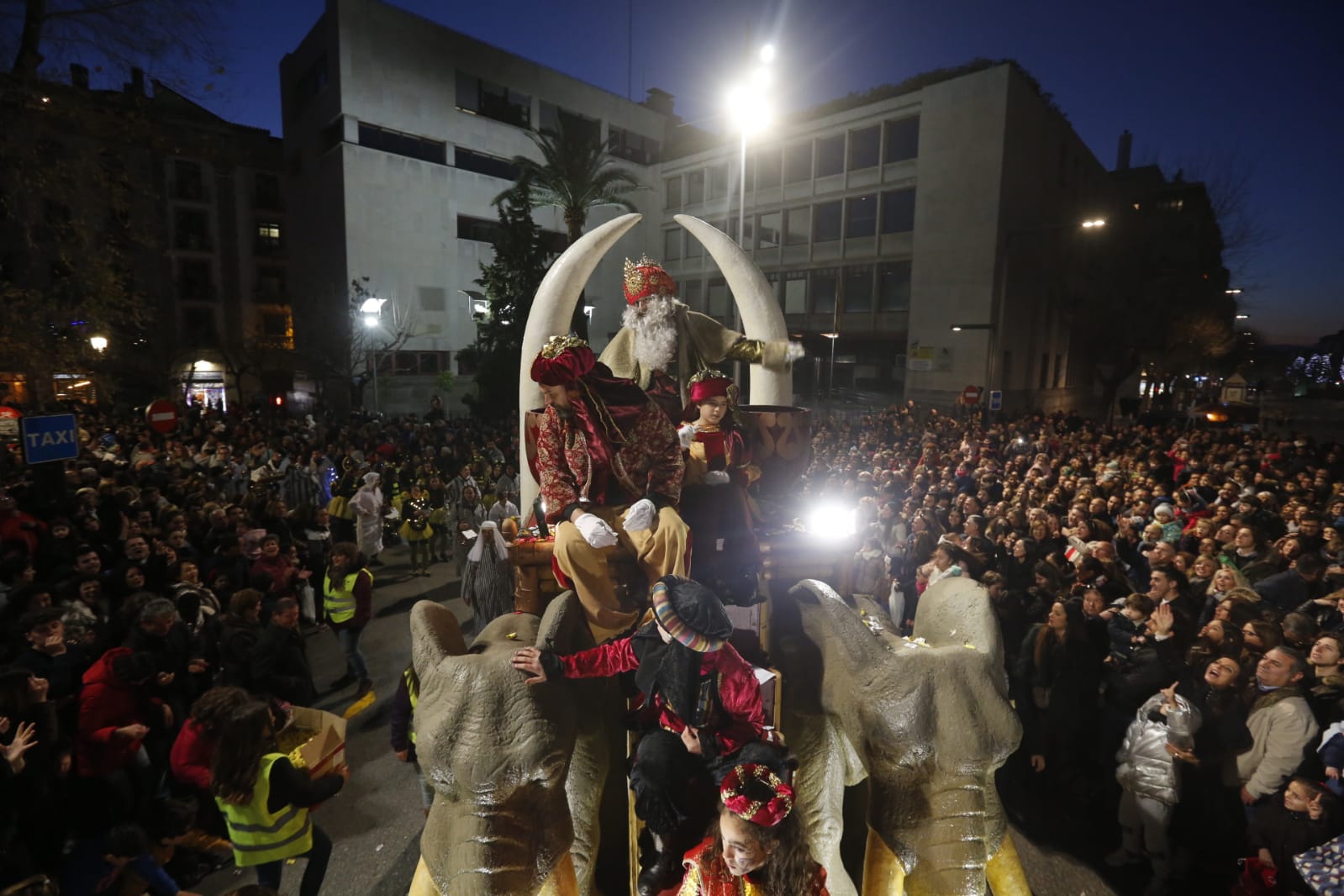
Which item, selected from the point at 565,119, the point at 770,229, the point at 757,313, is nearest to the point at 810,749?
the point at 757,313

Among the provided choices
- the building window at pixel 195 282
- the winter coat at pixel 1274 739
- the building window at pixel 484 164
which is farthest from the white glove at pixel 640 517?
the building window at pixel 195 282

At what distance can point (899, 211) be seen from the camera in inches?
1140

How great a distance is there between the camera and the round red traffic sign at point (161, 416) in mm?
11125

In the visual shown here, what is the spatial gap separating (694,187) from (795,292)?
7.84m

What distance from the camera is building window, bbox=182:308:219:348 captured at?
1240 inches

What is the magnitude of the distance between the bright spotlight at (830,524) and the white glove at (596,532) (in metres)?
1.68

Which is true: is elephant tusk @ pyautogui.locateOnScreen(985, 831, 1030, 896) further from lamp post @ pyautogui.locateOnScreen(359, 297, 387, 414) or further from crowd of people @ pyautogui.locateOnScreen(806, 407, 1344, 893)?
lamp post @ pyautogui.locateOnScreen(359, 297, 387, 414)

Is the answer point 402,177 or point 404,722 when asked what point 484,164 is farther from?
point 404,722

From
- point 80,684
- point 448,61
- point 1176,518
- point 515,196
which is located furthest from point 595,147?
point 80,684

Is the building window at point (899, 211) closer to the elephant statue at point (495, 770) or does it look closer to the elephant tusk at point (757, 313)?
the elephant tusk at point (757, 313)

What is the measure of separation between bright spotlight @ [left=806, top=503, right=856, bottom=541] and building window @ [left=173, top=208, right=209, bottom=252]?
36825mm

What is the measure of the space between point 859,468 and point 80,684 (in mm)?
12704

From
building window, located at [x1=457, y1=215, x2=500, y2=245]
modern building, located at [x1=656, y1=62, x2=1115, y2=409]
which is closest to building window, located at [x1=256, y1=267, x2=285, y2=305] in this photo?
building window, located at [x1=457, y1=215, x2=500, y2=245]

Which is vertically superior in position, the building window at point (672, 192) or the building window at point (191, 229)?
the building window at point (672, 192)
